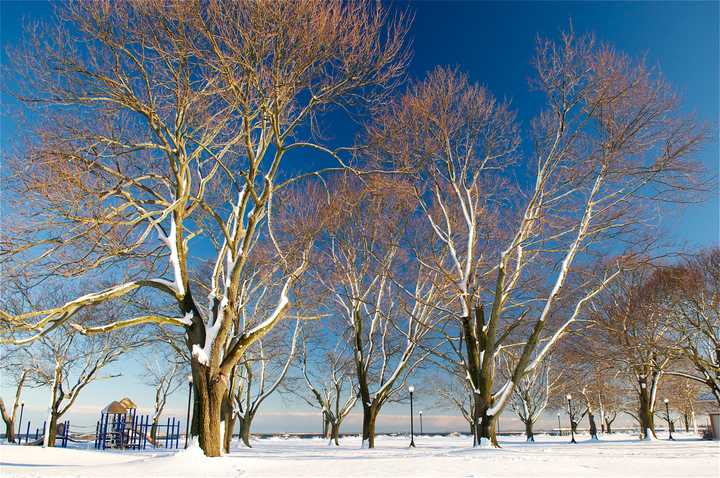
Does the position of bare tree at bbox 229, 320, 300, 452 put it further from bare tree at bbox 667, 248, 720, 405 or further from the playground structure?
A: bare tree at bbox 667, 248, 720, 405

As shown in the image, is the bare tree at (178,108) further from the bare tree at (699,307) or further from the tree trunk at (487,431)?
the bare tree at (699,307)

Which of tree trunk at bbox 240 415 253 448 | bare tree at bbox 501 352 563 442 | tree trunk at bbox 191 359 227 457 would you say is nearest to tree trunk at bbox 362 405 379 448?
tree trunk at bbox 240 415 253 448

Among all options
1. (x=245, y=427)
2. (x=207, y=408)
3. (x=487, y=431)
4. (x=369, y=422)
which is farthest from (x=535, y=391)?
(x=207, y=408)

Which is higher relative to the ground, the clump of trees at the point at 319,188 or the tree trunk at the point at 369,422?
the clump of trees at the point at 319,188

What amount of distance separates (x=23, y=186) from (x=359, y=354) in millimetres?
14172

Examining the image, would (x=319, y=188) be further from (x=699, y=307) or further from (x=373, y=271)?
(x=699, y=307)

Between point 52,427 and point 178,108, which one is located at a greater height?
point 178,108

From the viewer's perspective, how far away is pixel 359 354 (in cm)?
2069

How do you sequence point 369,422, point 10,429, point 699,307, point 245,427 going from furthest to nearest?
point 10,429
point 245,427
point 699,307
point 369,422

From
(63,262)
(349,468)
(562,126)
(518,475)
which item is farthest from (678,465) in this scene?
(63,262)

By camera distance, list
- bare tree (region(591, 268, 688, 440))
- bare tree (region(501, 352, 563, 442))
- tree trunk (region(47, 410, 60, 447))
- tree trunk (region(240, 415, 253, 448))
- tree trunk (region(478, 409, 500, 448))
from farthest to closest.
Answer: bare tree (region(501, 352, 563, 442))
tree trunk (region(240, 415, 253, 448))
tree trunk (region(47, 410, 60, 447))
bare tree (region(591, 268, 688, 440))
tree trunk (region(478, 409, 500, 448))

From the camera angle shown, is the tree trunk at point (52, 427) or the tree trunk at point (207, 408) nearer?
the tree trunk at point (207, 408)

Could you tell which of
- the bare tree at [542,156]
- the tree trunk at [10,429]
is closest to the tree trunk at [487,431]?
the bare tree at [542,156]

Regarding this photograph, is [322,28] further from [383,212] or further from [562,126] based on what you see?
[383,212]
